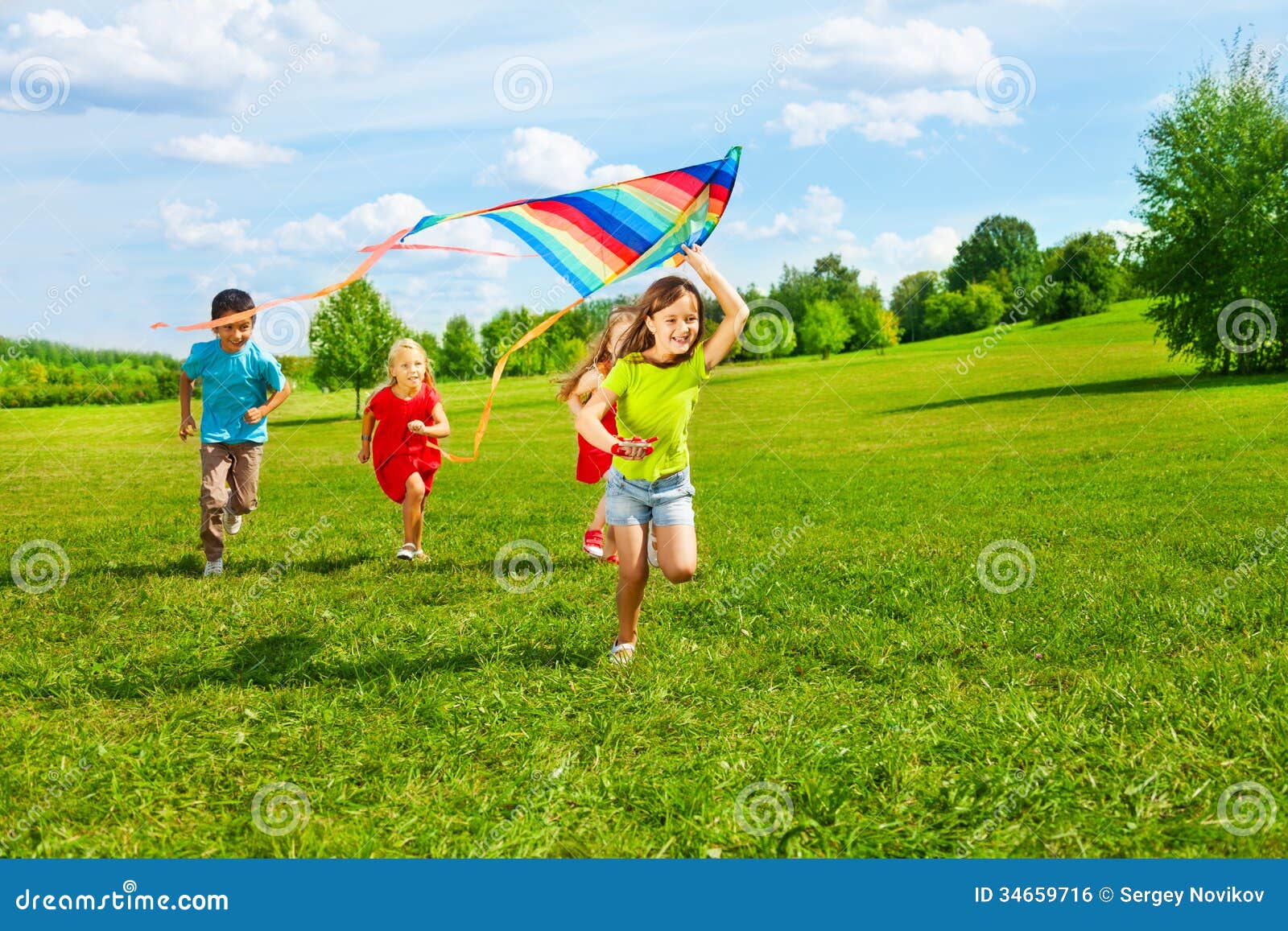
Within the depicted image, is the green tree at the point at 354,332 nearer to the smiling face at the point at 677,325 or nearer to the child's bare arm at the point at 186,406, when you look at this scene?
the child's bare arm at the point at 186,406

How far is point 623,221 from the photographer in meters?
5.61

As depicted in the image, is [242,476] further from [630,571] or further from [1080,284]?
[1080,284]

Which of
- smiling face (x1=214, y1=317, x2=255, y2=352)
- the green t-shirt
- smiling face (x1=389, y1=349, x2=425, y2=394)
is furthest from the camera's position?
smiling face (x1=389, y1=349, x2=425, y2=394)

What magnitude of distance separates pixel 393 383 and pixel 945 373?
38.8 metres

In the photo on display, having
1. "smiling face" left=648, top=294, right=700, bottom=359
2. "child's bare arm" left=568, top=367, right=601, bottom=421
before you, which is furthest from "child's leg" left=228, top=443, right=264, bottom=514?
"smiling face" left=648, top=294, right=700, bottom=359

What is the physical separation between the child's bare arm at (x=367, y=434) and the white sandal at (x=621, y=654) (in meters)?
3.58

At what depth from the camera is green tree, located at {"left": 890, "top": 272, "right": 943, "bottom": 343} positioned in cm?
7462

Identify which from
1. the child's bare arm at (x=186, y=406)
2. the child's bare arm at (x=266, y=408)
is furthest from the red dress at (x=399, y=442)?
the child's bare arm at (x=186, y=406)

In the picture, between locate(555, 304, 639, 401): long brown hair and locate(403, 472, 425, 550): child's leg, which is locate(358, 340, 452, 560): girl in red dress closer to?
locate(403, 472, 425, 550): child's leg

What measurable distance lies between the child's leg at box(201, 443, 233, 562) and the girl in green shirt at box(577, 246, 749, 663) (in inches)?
165

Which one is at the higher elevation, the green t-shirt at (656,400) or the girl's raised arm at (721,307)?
the girl's raised arm at (721,307)

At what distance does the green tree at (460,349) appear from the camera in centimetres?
4984

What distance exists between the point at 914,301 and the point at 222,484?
73.2 metres

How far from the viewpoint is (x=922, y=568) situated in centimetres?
739
